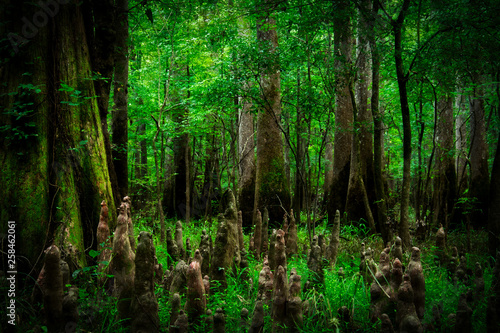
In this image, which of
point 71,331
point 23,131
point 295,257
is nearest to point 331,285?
point 295,257

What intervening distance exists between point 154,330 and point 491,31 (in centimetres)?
560

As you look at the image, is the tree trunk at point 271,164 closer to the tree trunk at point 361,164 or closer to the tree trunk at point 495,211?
the tree trunk at point 361,164

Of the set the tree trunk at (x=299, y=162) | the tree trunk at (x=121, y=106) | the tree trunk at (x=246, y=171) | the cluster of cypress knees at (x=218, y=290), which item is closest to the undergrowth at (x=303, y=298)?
the cluster of cypress knees at (x=218, y=290)

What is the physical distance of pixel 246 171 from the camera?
408 inches

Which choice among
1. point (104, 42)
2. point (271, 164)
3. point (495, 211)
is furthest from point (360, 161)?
point (104, 42)

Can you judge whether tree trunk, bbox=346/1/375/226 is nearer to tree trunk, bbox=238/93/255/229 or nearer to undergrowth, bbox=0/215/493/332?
tree trunk, bbox=238/93/255/229

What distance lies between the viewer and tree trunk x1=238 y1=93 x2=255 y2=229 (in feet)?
30.8

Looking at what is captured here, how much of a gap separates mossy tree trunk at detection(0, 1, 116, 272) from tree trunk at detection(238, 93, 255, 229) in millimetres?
4794

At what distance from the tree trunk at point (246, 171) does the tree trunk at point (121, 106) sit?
3017 mm

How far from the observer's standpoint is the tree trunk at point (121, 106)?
664 centimetres

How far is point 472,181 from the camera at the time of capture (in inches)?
373

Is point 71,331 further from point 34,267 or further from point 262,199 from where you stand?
point 262,199

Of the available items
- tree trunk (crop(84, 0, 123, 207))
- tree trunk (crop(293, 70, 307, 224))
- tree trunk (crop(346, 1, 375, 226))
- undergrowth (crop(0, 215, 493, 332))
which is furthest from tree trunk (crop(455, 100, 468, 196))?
tree trunk (crop(84, 0, 123, 207))

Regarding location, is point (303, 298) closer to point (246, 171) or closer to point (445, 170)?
point (246, 171)
